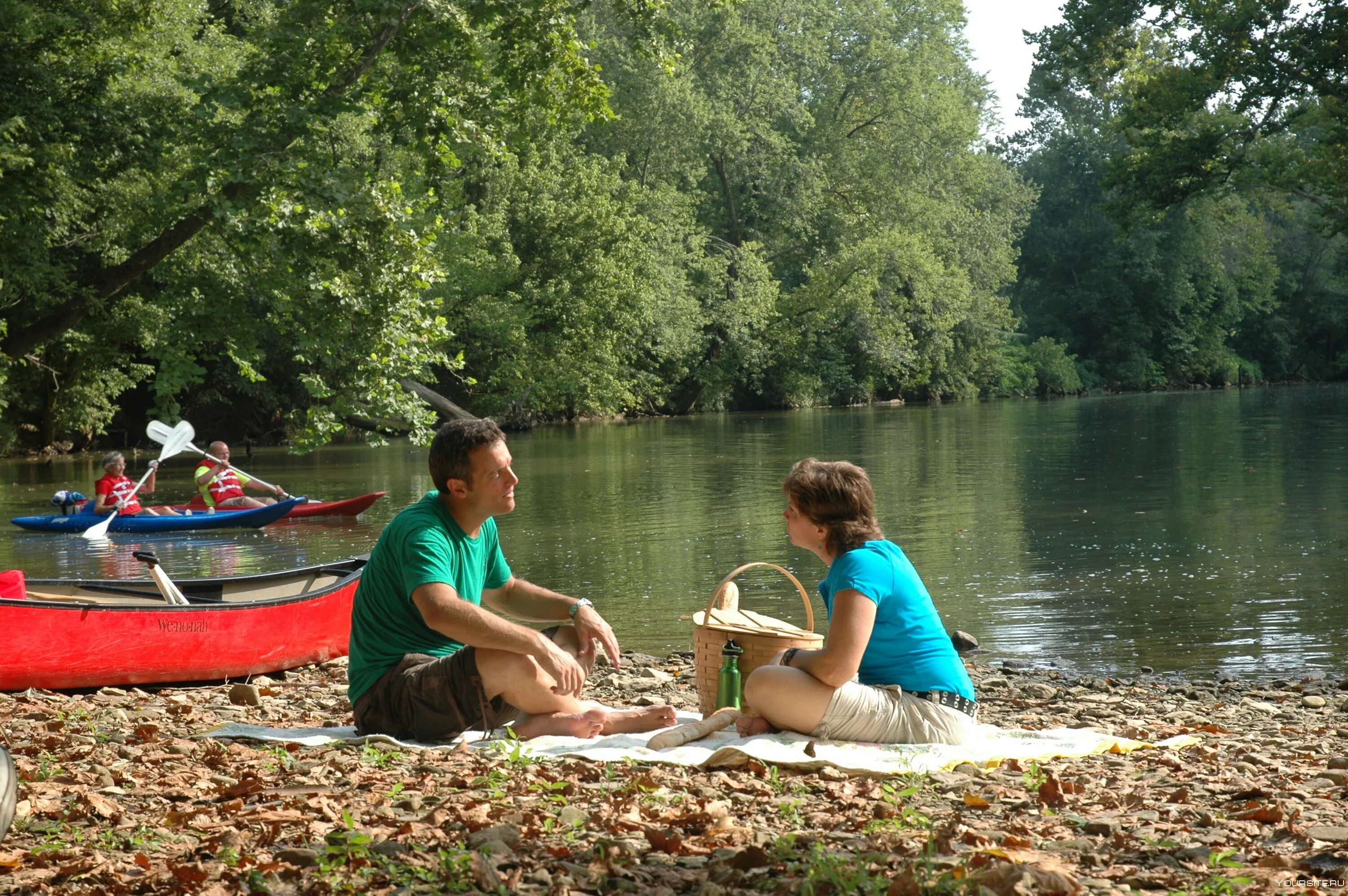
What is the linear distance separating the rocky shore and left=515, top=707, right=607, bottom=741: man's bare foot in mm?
282

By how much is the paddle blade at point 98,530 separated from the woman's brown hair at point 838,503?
13.9 meters

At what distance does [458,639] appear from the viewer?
4.93 metres

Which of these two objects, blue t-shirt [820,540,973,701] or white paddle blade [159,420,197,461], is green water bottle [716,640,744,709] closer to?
blue t-shirt [820,540,973,701]

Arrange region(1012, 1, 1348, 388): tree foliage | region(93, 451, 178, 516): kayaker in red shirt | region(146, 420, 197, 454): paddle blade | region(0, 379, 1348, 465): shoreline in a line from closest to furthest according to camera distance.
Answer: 1. region(93, 451, 178, 516): kayaker in red shirt
2. region(146, 420, 197, 454): paddle blade
3. region(0, 379, 1348, 465): shoreline
4. region(1012, 1, 1348, 388): tree foliage

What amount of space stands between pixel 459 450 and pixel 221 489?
14.2 metres

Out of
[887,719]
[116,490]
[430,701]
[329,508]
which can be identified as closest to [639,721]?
[430,701]

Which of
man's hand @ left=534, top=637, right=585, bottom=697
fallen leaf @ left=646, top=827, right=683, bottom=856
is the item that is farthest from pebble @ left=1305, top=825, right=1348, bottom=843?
man's hand @ left=534, top=637, right=585, bottom=697

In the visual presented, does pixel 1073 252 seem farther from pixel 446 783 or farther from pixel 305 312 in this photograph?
pixel 446 783

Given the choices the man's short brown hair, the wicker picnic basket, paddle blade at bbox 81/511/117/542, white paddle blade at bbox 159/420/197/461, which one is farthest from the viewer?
white paddle blade at bbox 159/420/197/461

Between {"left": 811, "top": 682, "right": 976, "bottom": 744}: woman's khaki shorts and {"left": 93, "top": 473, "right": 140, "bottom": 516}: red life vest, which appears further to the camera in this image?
→ {"left": 93, "top": 473, "right": 140, "bottom": 516}: red life vest

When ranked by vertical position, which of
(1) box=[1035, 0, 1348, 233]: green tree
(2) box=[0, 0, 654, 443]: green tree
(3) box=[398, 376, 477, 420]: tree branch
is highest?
(1) box=[1035, 0, 1348, 233]: green tree

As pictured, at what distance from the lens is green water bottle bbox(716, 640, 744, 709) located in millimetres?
5523

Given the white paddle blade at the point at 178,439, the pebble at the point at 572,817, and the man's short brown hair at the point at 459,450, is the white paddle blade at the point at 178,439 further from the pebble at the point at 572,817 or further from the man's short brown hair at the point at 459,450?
the pebble at the point at 572,817

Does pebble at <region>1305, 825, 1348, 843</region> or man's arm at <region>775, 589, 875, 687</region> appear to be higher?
man's arm at <region>775, 589, 875, 687</region>
